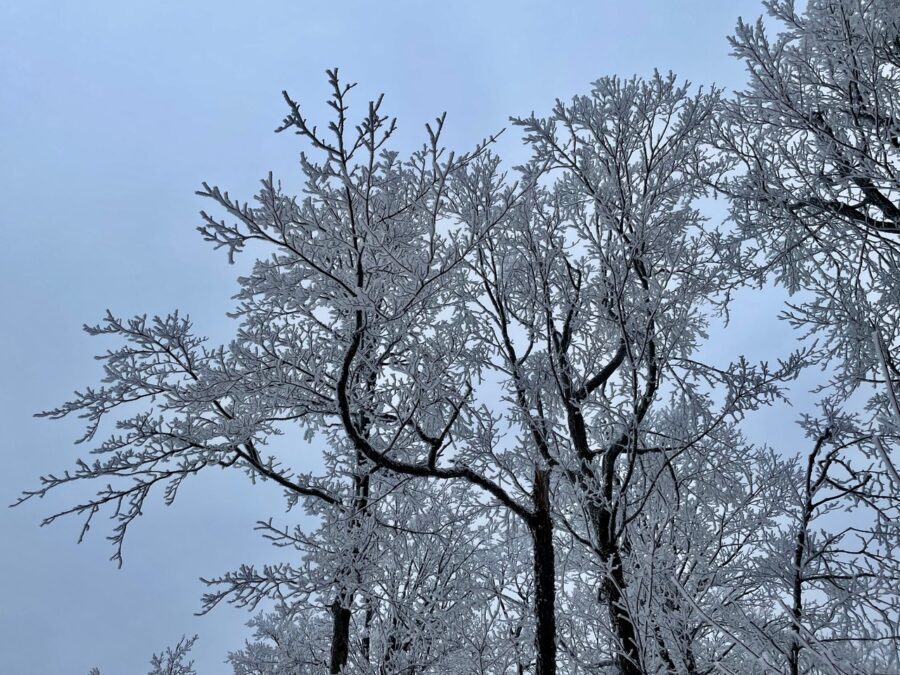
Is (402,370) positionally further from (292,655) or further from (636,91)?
(292,655)

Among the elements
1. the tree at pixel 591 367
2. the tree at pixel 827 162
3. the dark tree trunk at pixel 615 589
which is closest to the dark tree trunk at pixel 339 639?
the tree at pixel 591 367

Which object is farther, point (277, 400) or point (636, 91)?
point (636, 91)

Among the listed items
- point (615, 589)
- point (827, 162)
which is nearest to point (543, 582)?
point (615, 589)

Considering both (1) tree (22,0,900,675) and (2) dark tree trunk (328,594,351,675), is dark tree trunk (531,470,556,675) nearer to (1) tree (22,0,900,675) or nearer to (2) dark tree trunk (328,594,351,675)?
(1) tree (22,0,900,675)

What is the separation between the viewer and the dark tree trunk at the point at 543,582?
14.0 ft

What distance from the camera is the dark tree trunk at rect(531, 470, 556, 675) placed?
4277 mm

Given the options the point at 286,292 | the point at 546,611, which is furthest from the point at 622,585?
the point at 286,292

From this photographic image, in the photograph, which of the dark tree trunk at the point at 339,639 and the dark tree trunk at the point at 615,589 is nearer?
the dark tree trunk at the point at 615,589

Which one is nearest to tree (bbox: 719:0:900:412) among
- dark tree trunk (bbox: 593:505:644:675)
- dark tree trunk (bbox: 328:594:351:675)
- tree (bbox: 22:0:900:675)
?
tree (bbox: 22:0:900:675)

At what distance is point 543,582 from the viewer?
4.50 metres

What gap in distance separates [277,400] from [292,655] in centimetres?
527

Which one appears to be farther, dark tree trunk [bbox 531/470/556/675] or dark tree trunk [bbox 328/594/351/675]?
dark tree trunk [bbox 328/594/351/675]

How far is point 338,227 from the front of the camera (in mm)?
3389

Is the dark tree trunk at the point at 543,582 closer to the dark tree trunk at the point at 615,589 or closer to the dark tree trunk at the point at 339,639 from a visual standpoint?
the dark tree trunk at the point at 615,589
